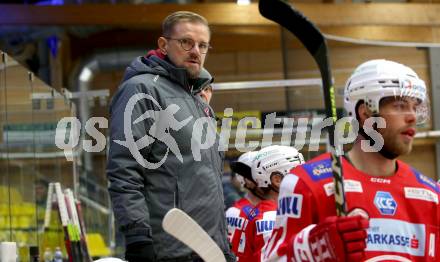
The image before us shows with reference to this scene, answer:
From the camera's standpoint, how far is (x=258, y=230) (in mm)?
4371

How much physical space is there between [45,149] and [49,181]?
0.21 meters

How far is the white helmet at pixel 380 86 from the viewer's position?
2.41 metres

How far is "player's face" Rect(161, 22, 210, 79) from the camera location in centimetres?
313

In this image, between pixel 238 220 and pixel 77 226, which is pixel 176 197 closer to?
pixel 238 220

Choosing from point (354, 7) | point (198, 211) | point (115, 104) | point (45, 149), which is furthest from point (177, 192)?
point (354, 7)

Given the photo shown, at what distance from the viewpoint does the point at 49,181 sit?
541 cm

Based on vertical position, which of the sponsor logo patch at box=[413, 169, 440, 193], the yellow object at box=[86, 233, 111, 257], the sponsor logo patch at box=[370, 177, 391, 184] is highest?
the sponsor logo patch at box=[370, 177, 391, 184]

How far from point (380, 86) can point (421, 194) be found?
28cm

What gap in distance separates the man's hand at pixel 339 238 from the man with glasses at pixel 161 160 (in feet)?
2.42

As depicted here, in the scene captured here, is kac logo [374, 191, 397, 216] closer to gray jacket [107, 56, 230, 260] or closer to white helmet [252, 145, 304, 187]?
gray jacket [107, 56, 230, 260]

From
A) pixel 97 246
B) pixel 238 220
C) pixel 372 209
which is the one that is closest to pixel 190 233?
pixel 372 209

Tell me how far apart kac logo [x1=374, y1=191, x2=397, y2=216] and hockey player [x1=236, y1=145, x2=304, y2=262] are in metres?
1.93

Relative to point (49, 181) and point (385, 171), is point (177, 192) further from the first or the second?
point (49, 181)

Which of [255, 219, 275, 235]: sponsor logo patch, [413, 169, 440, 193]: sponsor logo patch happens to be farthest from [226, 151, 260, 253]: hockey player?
[413, 169, 440, 193]: sponsor logo patch
